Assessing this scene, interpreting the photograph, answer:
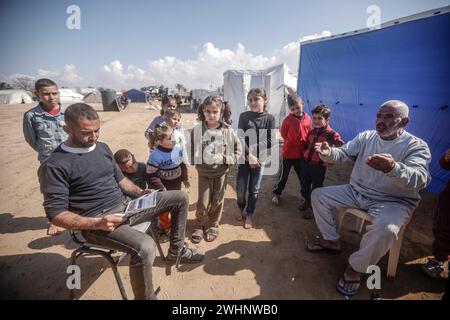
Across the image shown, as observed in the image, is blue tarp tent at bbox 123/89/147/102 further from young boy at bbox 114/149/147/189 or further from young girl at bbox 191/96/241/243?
young girl at bbox 191/96/241/243

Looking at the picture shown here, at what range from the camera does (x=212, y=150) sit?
9.02ft

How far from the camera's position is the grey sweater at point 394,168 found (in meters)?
2.03

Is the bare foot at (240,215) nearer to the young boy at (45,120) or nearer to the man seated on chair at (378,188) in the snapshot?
the man seated on chair at (378,188)

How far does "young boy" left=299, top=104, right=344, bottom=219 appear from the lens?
3.16m

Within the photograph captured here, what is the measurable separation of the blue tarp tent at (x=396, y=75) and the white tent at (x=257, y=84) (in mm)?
2458

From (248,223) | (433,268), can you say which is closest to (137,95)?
(248,223)

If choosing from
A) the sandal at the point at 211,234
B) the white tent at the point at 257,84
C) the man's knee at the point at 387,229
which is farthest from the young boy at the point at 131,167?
the white tent at the point at 257,84

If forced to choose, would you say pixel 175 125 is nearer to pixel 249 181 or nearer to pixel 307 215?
pixel 249 181

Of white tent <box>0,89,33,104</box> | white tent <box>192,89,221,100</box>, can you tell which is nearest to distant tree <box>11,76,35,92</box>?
white tent <box>0,89,33,104</box>

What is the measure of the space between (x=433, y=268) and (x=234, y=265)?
91.6 inches

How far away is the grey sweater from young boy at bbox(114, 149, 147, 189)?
256cm
